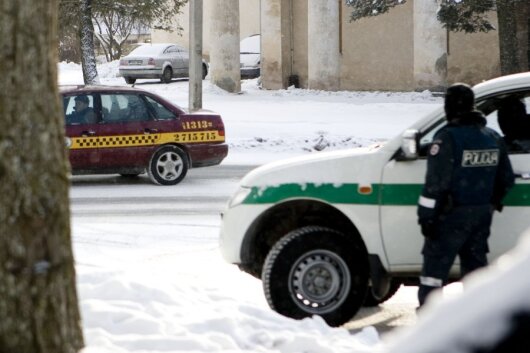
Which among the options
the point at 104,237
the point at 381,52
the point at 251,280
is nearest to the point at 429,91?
the point at 381,52

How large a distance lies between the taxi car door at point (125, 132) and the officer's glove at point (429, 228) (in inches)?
407

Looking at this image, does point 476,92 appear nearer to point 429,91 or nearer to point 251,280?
point 251,280

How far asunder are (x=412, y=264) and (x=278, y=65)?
31397 mm

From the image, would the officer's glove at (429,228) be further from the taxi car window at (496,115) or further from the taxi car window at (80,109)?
the taxi car window at (80,109)

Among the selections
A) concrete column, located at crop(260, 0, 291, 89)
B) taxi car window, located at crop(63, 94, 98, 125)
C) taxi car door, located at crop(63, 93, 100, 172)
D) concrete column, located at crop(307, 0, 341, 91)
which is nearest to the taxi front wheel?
taxi car door, located at crop(63, 93, 100, 172)

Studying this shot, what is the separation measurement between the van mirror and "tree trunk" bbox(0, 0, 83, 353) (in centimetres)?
310

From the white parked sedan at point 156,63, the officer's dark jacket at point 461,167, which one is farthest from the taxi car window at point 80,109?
the white parked sedan at point 156,63

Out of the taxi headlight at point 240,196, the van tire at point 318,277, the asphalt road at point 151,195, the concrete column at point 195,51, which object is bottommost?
the asphalt road at point 151,195

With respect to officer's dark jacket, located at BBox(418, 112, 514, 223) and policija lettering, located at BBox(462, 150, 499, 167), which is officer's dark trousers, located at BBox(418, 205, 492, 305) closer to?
officer's dark jacket, located at BBox(418, 112, 514, 223)

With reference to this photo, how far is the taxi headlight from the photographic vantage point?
7.55 meters

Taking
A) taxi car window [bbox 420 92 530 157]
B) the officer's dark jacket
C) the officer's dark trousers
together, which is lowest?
the officer's dark trousers

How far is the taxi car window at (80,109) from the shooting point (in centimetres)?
1620

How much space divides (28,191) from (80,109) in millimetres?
12312

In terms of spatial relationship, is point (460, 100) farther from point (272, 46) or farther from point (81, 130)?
point (272, 46)
